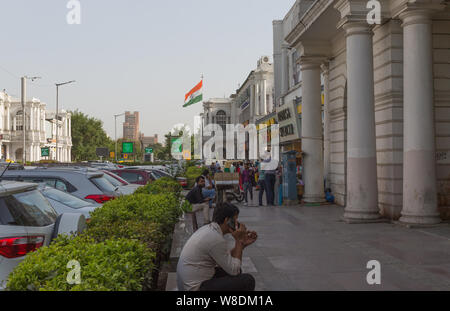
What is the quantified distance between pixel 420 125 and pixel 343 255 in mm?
4221

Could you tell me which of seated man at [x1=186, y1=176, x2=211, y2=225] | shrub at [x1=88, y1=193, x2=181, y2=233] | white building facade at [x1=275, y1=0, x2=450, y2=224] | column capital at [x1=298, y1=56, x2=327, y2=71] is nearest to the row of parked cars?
shrub at [x1=88, y1=193, x2=181, y2=233]

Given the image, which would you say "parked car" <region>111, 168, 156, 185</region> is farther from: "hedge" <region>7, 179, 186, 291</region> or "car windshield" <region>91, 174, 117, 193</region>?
"hedge" <region>7, 179, 186, 291</region>

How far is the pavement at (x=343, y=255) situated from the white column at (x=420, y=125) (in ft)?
1.92

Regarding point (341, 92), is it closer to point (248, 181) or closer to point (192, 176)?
point (248, 181)

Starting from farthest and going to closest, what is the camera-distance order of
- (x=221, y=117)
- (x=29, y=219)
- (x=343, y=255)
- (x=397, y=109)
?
(x=221, y=117) → (x=397, y=109) → (x=343, y=255) → (x=29, y=219)

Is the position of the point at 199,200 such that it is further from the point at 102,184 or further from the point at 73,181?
the point at 73,181

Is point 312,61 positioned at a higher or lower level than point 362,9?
lower

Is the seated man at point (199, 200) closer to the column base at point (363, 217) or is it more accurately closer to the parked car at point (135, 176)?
the column base at point (363, 217)

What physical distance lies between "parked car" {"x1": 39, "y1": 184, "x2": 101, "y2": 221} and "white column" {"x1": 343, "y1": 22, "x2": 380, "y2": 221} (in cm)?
652

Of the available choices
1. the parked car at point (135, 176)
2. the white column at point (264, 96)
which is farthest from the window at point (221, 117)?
the parked car at point (135, 176)

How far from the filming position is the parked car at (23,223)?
4.68 m

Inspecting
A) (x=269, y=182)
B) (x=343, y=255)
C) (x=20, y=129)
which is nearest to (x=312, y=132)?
(x=269, y=182)

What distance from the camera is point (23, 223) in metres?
5.05
